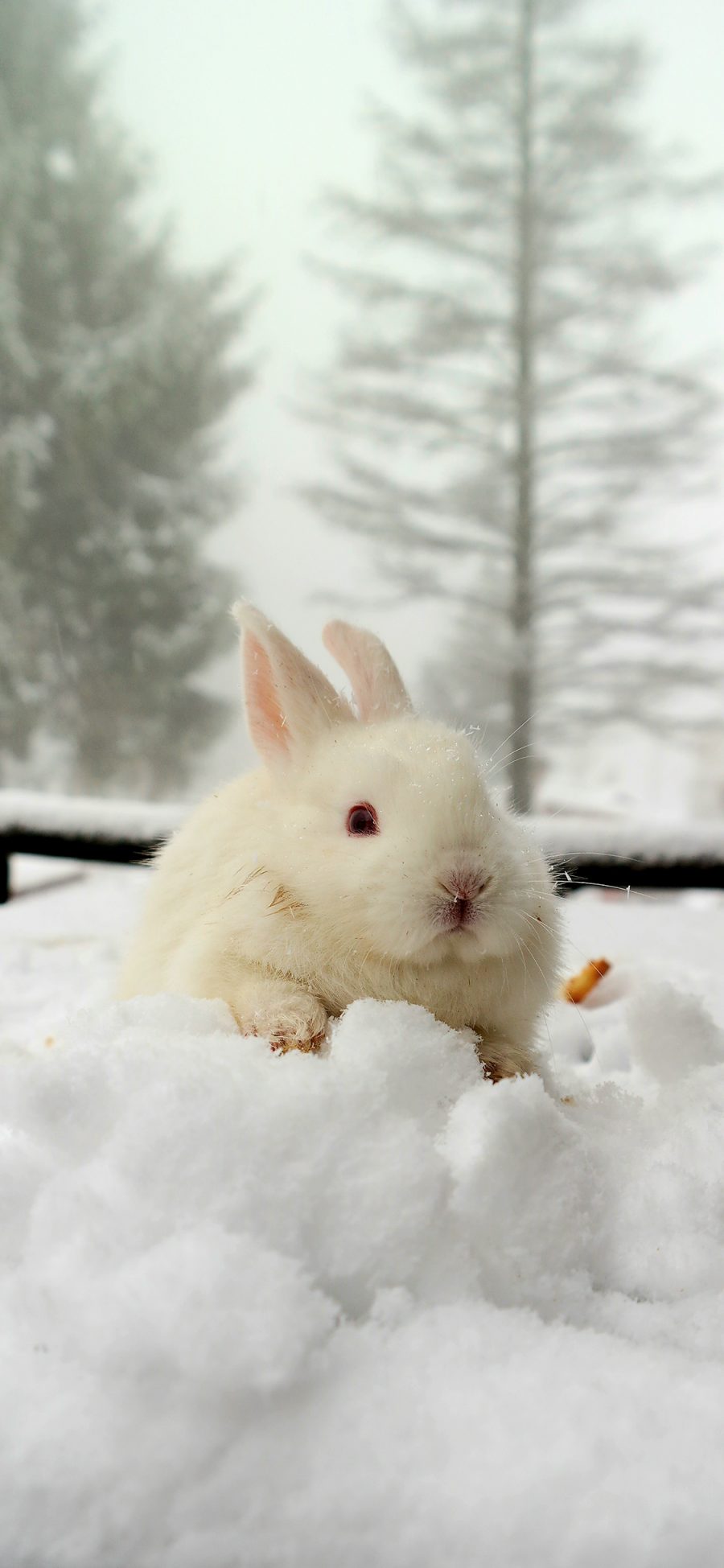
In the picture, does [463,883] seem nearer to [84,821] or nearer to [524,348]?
[84,821]

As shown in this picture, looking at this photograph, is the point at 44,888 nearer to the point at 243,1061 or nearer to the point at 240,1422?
the point at 243,1061

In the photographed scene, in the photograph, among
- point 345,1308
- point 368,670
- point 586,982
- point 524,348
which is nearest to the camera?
point 345,1308

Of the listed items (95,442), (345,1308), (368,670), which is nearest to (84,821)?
(368,670)

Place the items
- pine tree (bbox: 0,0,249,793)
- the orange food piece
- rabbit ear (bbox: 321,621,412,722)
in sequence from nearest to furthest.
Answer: rabbit ear (bbox: 321,621,412,722) < the orange food piece < pine tree (bbox: 0,0,249,793)

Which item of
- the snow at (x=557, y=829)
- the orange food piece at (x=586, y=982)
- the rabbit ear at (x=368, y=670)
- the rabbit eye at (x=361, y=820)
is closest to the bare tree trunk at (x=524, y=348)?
the snow at (x=557, y=829)

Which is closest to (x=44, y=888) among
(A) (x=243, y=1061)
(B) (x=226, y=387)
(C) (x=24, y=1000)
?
(C) (x=24, y=1000)

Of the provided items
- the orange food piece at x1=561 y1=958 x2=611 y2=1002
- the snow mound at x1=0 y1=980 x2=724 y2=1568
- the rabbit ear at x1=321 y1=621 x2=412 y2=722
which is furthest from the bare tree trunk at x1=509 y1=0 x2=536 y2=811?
the snow mound at x1=0 y1=980 x2=724 y2=1568

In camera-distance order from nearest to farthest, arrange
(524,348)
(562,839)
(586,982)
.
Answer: (586,982)
(562,839)
(524,348)

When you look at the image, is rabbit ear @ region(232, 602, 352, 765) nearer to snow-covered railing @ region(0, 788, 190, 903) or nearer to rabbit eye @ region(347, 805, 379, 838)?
rabbit eye @ region(347, 805, 379, 838)

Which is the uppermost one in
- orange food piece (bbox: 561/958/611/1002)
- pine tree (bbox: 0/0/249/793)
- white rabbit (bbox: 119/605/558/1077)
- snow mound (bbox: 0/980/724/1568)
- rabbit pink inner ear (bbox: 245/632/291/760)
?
pine tree (bbox: 0/0/249/793)
